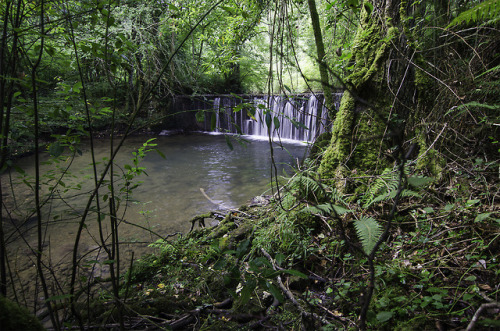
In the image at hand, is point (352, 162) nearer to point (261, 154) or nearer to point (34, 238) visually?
point (34, 238)

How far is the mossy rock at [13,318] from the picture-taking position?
2.57 ft

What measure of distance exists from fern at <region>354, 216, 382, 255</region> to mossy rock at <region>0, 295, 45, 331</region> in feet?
5.47

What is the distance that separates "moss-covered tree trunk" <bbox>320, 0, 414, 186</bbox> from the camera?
9.16 feet

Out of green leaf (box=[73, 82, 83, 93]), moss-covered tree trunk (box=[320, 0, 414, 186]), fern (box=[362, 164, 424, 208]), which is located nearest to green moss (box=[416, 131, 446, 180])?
fern (box=[362, 164, 424, 208])

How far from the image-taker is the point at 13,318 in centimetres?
81

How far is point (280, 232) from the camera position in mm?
2633

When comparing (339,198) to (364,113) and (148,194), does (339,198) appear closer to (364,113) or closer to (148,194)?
(364,113)

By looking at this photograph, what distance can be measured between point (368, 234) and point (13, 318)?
5.96 ft

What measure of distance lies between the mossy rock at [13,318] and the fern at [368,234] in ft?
5.47

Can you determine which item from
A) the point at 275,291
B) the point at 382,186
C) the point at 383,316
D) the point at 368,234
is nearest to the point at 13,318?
the point at 275,291

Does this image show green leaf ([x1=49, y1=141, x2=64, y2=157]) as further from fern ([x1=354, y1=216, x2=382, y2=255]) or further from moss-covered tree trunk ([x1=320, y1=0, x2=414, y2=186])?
moss-covered tree trunk ([x1=320, y1=0, x2=414, y2=186])

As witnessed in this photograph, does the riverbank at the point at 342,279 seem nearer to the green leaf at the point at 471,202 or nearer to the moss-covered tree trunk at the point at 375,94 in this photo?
the green leaf at the point at 471,202

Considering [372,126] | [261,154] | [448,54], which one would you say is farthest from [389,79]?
[261,154]

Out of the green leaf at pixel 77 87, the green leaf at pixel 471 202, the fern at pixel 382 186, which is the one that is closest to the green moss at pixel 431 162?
the fern at pixel 382 186
